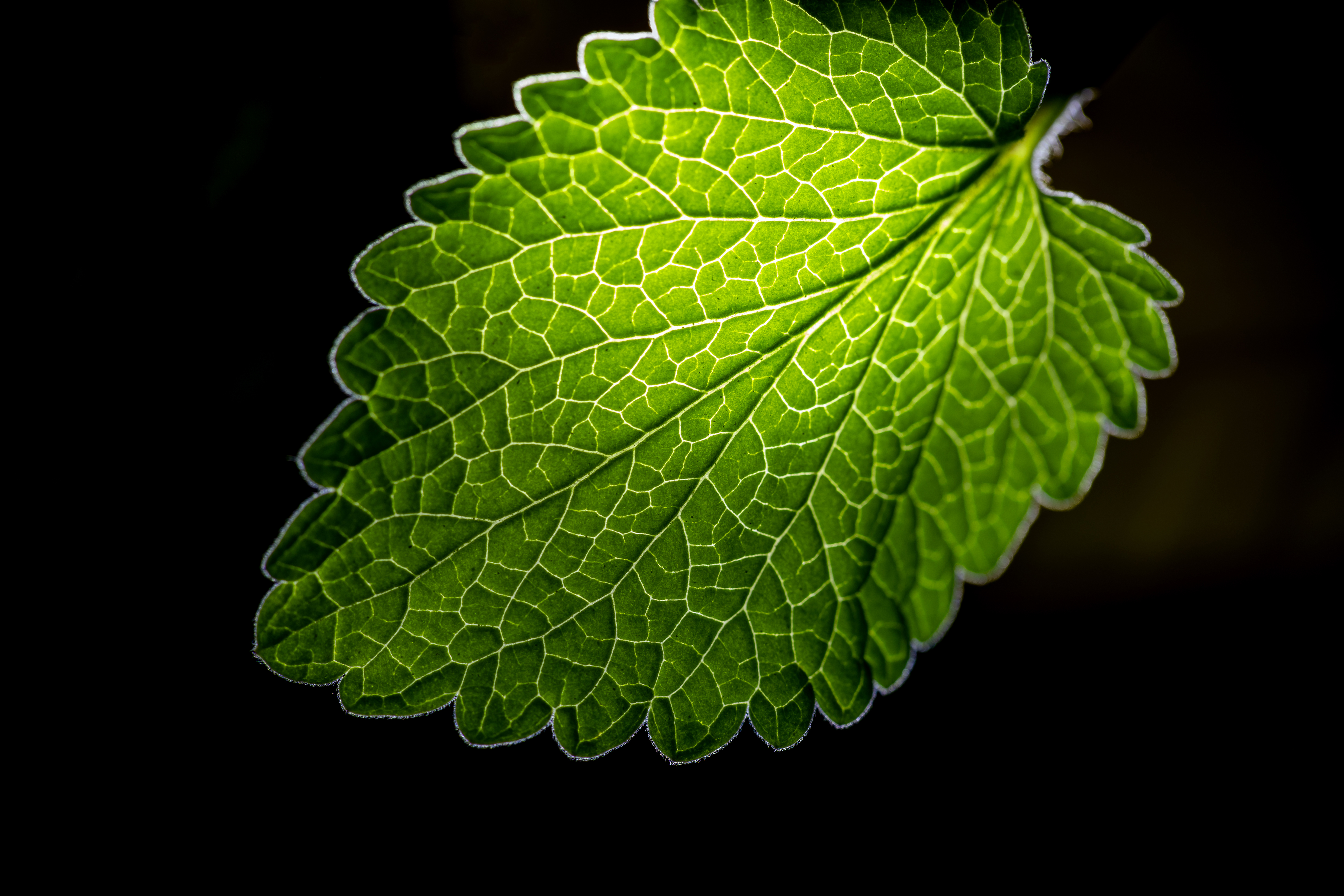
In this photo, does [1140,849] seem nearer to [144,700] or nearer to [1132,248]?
[1132,248]

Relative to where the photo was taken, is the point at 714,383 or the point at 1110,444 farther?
the point at 1110,444

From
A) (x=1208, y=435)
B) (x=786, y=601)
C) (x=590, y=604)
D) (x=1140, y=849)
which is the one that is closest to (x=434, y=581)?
(x=590, y=604)

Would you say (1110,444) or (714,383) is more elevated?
(1110,444)

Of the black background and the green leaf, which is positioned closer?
the green leaf

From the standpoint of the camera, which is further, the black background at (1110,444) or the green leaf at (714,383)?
the black background at (1110,444)
